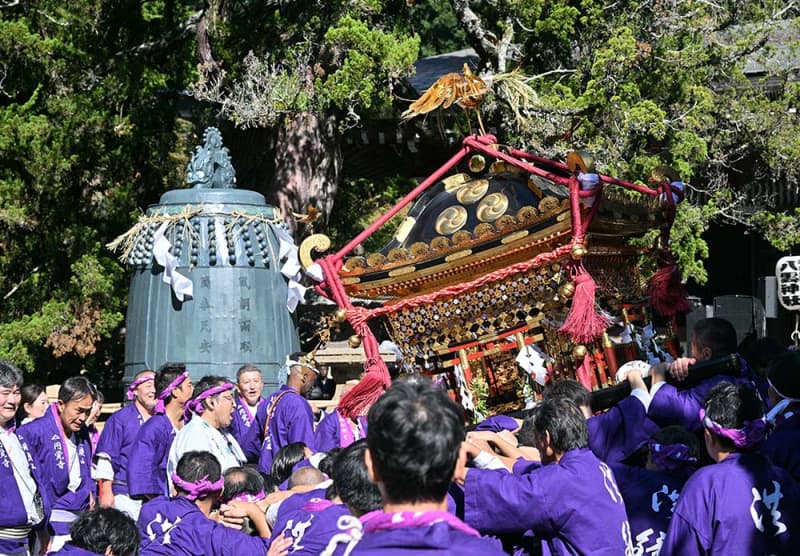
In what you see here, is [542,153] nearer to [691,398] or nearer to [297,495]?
[691,398]

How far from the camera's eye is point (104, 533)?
389 cm

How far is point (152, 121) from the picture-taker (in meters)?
11.8

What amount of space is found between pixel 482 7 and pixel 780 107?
316 centimetres

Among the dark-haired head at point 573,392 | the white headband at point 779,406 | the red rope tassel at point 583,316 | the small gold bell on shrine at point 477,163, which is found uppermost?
the small gold bell on shrine at point 477,163

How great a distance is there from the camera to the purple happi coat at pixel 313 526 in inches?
144

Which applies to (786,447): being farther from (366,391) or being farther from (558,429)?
(366,391)

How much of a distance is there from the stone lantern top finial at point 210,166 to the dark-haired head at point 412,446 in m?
7.45

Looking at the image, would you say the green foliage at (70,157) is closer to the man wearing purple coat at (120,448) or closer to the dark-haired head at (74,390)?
the man wearing purple coat at (120,448)

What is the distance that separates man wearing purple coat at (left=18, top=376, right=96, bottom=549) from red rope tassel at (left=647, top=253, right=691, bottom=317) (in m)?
3.24

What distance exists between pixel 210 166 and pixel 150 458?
4054 millimetres

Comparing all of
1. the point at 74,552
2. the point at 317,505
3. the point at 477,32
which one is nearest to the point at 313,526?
the point at 317,505

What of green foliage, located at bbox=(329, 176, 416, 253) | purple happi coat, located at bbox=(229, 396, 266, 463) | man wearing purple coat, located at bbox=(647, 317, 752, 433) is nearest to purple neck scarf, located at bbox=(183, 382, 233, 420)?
purple happi coat, located at bbox=(229, 396, 266, 463)

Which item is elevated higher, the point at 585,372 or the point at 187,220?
the point at 187,220

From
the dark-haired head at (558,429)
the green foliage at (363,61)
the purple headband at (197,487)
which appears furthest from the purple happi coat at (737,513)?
the green foliage at (363,61)
